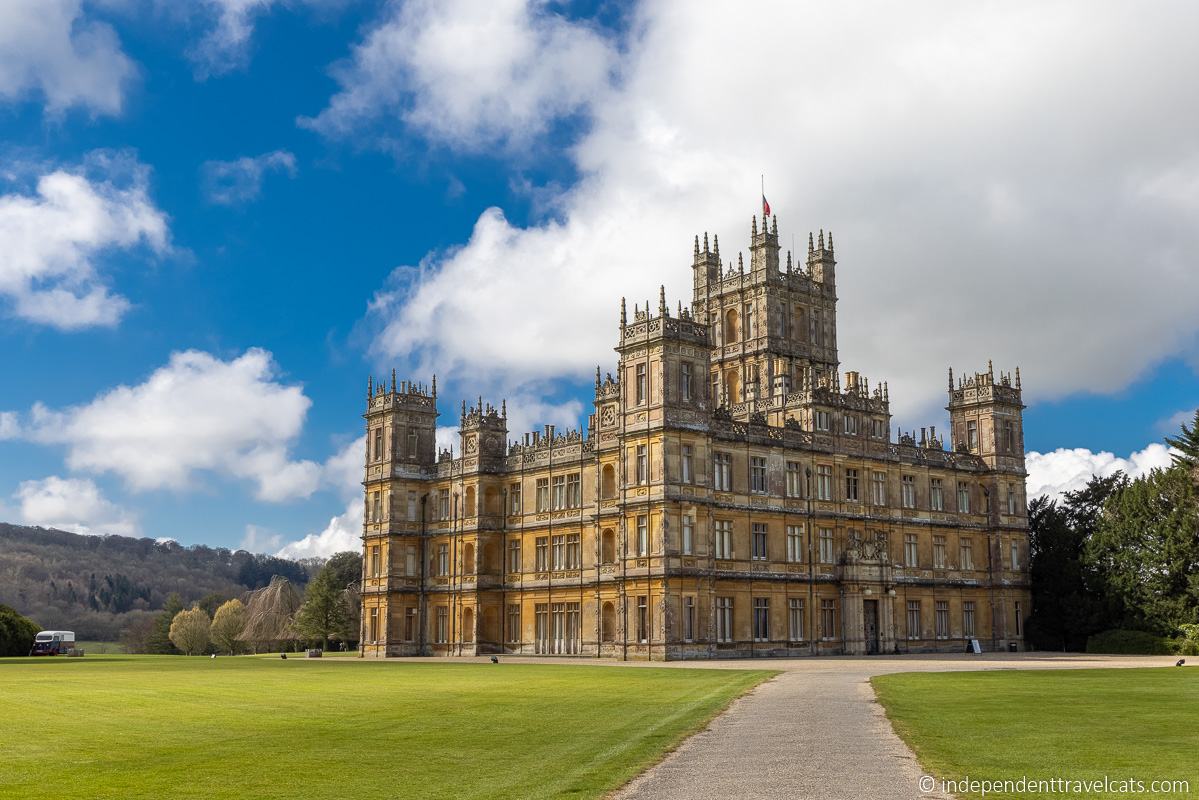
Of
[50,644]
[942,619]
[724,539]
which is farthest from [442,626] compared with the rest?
A: [50,644]

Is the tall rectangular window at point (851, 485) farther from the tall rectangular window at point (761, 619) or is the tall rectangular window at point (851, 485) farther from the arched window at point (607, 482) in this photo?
the arched window at point (607, 482)

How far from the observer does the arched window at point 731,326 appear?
77.3m

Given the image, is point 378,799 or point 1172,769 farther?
point 1172,769

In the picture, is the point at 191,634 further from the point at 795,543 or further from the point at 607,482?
the point at 795,543

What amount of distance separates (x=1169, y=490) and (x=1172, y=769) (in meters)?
54.5

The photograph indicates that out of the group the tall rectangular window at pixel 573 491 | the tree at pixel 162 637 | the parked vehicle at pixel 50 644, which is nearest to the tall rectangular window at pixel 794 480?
the tall rectangular window at pixel 573 491

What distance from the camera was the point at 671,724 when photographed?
22156mm

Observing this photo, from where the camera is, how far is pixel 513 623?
230ft

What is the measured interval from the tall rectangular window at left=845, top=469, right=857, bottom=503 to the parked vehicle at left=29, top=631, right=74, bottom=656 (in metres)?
56.3

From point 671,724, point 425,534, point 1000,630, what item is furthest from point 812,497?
point 671,724

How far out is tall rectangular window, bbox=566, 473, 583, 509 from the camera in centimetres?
6644

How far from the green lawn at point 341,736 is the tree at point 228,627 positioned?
194 feet

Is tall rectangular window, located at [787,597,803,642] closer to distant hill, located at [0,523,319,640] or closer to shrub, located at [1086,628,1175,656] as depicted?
shrub, located at [1086,628,1175,656]

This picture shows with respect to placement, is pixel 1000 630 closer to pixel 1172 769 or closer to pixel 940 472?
pixel 940 472
